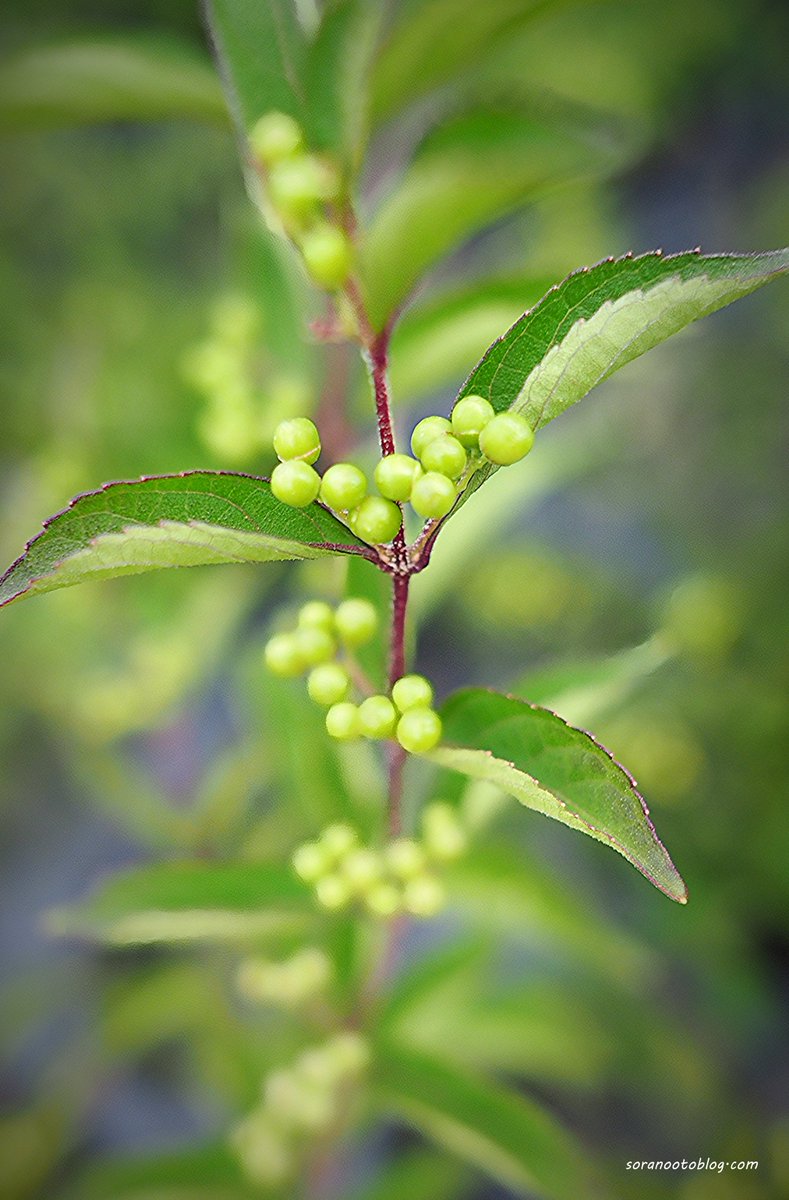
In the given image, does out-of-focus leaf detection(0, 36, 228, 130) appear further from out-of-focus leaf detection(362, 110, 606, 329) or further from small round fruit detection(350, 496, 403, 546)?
small round fruit detection(350, 496, 403, 546)

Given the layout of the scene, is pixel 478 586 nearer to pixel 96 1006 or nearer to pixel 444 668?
pixel 444 668

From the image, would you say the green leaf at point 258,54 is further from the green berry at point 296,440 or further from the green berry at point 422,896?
the green berry at point 422,896

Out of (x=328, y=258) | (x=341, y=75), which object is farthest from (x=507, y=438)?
(x=341, y=75)

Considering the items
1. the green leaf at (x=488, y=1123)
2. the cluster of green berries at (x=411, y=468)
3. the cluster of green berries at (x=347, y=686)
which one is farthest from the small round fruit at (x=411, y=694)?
the green leaf at (x=488, y=1123)

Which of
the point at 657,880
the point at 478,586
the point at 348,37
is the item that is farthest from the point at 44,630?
the point at 478,586

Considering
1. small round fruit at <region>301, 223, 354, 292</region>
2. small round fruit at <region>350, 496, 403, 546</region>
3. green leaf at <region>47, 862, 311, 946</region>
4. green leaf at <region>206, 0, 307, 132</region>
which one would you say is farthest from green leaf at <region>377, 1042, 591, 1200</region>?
green leaf at <region>206, 0, 307, 132</region>

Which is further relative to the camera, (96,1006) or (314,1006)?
(96,1006)

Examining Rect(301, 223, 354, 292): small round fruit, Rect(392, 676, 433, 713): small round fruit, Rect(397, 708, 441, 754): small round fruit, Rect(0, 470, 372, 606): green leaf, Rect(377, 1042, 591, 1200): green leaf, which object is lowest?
Rect(377, 1042, 591, 1200): green leaf

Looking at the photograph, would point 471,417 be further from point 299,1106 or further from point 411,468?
point 299,1106
